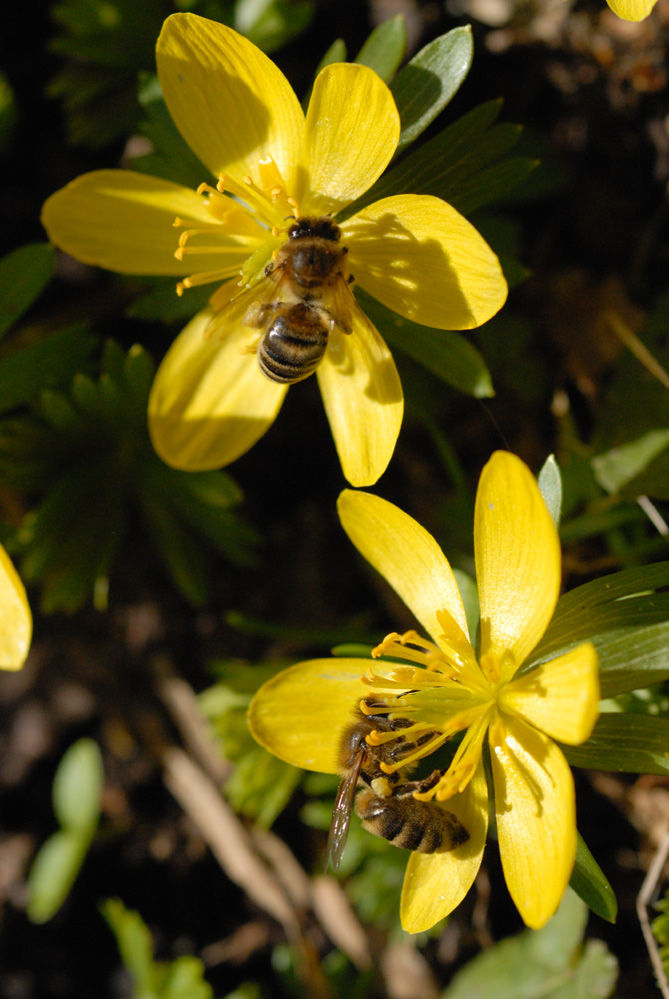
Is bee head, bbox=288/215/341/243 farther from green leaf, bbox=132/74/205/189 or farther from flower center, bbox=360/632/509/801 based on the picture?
flower center, bbox=360/632/509/801

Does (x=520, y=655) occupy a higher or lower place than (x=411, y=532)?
lower

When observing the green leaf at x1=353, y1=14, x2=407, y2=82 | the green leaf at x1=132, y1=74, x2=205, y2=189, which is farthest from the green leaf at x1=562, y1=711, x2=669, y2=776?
the green leaf at x1=132, y1=74, x2=205, y2=189

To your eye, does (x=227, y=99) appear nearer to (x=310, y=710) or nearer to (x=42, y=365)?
(x=42, y=365)

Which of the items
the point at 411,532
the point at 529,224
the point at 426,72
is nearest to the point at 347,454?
the point at 411,532

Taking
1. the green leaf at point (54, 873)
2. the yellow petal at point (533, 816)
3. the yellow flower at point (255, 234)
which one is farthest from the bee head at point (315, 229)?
the green leaf at point (54, 873)

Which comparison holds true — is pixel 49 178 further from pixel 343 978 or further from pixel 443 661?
pixel 343 978

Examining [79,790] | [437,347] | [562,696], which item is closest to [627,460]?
[437,347]

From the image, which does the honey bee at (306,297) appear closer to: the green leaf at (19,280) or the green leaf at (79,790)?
the green leaf at (19,280)
